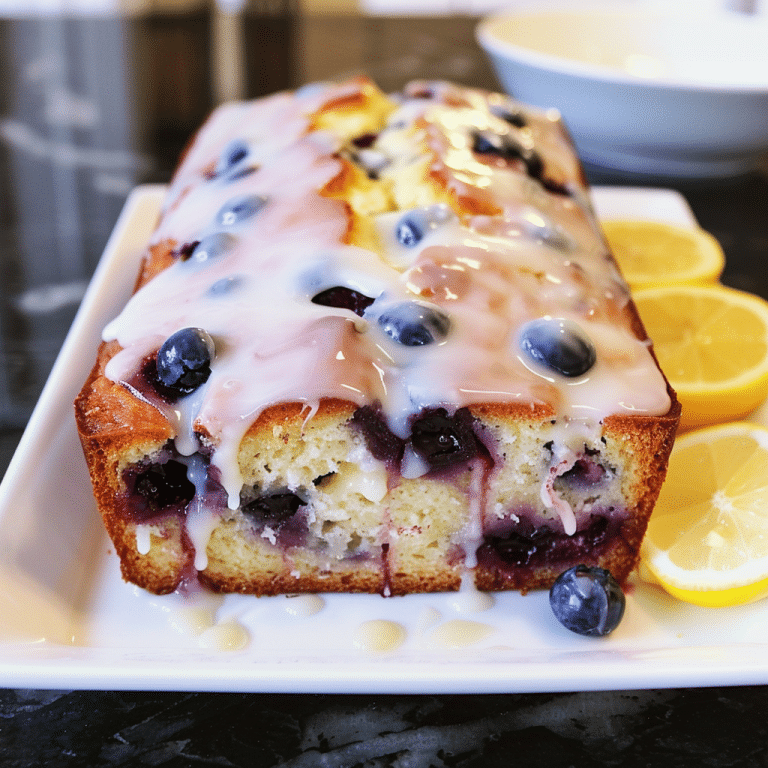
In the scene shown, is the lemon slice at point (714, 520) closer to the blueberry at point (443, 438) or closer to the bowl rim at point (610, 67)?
the blueberry at point (443, 438)

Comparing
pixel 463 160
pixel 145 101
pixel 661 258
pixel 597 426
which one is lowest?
pixel 145 101

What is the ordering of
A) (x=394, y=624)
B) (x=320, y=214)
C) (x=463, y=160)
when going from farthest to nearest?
(x=463, y=160)
(x=320, y=214)
(x=394, y=624)

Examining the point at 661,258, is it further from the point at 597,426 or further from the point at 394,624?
the point at 394,624

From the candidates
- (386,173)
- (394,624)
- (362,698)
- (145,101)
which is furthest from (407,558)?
(145,101)

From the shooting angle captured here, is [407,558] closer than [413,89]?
Yes

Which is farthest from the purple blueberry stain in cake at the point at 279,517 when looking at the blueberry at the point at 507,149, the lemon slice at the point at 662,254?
the lemon slice at the point at 662,254

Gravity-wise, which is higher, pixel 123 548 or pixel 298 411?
pixel 298 411

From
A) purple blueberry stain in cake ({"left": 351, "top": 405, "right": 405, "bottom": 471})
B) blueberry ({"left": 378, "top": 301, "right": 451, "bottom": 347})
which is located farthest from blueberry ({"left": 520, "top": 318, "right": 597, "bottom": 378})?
purple blueberry stain in cake ({"left": 351, "top": 405, "right": 405, "bottom": 471})

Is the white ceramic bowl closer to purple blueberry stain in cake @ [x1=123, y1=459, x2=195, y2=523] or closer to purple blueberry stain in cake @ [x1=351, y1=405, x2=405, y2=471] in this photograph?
purple blueberry stain in cake @ [x1=351, y1=405, x2=405, y2=471]
